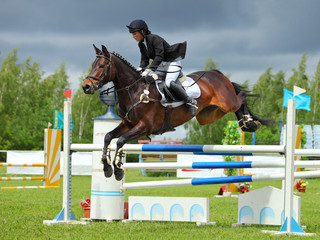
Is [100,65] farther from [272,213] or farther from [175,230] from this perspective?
[272,213]

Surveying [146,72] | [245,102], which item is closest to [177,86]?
[146,72]

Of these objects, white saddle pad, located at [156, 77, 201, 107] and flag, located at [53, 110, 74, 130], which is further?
flag, located at [53, 110, 74, 130]

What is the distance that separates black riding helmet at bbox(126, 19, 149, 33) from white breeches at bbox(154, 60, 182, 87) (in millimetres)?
480

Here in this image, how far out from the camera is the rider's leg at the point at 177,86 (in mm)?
5371

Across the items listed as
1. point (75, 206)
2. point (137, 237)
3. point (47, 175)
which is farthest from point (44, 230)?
point (47, 175)

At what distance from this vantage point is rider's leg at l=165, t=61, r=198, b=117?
5371 millimetres

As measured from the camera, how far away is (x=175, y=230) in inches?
211

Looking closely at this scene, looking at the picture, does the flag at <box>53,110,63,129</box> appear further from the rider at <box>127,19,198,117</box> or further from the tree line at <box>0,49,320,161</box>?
the tree line at <box>0,49,320,161</box>

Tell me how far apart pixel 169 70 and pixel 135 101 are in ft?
1.82

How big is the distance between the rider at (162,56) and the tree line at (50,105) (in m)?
29.5

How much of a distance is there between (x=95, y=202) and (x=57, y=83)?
36051 millimetres

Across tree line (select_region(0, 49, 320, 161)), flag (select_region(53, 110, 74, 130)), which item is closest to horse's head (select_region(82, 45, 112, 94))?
flag (select_region(53, 110, 74, 130))

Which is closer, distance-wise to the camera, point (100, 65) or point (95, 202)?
point (100, 65)

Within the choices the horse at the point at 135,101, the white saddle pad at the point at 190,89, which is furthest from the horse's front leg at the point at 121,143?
the white saddle pad at the point at 190,89
